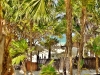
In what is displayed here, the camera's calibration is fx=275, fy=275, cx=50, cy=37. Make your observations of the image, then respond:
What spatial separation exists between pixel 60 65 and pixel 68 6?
14.3 metres

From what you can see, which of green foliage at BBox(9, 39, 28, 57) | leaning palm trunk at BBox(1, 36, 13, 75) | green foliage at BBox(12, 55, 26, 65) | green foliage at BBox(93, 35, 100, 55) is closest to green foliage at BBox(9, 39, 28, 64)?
green foliage at BBox(9, 39, 28, 57)

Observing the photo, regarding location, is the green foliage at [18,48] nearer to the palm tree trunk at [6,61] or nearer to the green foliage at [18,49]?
the green foliage at [18,49]

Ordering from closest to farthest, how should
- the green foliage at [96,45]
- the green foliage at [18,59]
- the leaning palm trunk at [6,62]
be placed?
the leaning palm trunk at [6,62] < the green foliage at [18,59] < the green foliage at [96,45]

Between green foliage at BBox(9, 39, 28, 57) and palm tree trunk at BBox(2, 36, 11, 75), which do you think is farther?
green foliage at BBox(9, 39, 28, 57)

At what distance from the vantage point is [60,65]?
24297 millimetres

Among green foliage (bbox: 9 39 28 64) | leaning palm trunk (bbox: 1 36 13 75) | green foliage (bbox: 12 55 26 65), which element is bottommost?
leaning palm trunk (bbox: 1 36 13 75)

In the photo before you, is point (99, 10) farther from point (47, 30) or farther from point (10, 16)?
point (10, 16)

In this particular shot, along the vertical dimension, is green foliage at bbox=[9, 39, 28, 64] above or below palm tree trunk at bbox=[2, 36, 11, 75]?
above

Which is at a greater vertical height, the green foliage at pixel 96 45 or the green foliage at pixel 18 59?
the green foliage at pixel 96 45

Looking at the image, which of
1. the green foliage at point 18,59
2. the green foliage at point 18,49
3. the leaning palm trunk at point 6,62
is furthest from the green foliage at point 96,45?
the leaning palm trunk at point 6,62

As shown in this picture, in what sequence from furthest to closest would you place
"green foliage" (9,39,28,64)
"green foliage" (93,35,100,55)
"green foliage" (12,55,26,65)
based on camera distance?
"green foliage" (93,35,100,55) → "green foliage" (9,39,28,64) → "green foliage" (12,55,26,65)

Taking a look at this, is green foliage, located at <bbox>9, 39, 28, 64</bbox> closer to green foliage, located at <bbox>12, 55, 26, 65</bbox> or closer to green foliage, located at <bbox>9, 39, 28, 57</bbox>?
green foliage, located at <bbox>9, 39, 28, 57</bbox>

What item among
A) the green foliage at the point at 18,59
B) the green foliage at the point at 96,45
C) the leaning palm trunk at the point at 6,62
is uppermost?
the green foliage at the point at 96,45

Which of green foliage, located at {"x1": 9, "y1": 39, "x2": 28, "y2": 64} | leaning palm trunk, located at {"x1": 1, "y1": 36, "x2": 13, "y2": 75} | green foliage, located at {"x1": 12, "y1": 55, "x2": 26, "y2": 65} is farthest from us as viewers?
green foliage, located at {"x1": 9, "y1": 39, "x2": 28, "y2": 64}
